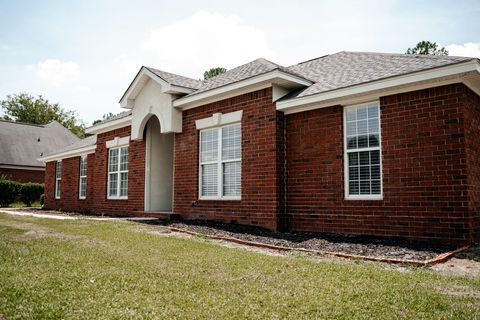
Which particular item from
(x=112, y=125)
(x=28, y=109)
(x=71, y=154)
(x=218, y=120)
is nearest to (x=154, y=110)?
(x=218, y=120)

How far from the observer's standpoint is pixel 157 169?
1628cm

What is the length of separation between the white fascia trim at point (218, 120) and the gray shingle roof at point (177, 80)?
1687mm

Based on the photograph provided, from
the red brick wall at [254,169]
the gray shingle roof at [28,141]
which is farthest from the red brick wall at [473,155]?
the gray shingle roof at [28,141]

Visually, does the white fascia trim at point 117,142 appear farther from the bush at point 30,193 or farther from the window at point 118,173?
the bush at point 30,193

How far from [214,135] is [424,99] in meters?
6.40

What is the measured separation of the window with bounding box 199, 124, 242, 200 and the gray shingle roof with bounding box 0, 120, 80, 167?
26.4m

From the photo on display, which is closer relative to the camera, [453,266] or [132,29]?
[453,266]

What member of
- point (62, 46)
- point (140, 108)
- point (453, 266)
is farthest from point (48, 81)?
point (453, 266)

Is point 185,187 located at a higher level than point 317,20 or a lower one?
lower

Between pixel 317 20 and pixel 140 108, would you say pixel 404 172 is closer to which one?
pixel 317 20

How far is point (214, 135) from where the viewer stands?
1302cm

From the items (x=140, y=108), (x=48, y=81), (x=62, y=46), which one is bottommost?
(x=140, y=108)

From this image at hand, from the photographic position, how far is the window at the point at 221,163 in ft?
40.0

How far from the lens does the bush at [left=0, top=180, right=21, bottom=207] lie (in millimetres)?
26719
